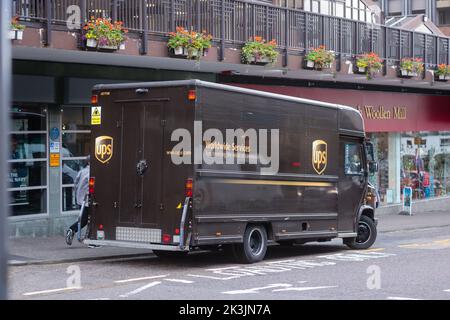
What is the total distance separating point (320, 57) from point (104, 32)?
7.86 m

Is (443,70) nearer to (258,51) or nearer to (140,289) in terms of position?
(258,51)

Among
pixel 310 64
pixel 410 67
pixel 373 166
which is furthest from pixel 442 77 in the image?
pixel 373 166

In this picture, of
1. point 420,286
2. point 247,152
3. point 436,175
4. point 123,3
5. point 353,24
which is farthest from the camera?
point 436,175

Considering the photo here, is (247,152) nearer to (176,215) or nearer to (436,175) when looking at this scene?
(176,215)

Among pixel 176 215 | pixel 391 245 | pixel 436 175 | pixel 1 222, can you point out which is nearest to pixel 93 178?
pixel 176 215

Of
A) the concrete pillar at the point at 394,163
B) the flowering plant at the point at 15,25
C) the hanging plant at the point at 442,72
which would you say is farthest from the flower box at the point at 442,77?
the flowering plant at the point at 15,25

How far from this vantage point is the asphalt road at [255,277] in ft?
31.9

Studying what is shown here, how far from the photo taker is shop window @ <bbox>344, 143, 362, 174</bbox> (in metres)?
15.7

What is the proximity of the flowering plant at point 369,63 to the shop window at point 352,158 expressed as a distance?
24.8 ft

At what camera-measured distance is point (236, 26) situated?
19.4 m

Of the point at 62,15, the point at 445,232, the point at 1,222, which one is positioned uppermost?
the point at 62,15

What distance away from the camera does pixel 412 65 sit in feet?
82.4

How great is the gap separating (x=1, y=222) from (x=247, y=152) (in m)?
9.29

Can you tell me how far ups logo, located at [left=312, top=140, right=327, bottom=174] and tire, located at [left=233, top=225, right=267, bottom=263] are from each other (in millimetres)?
1976
